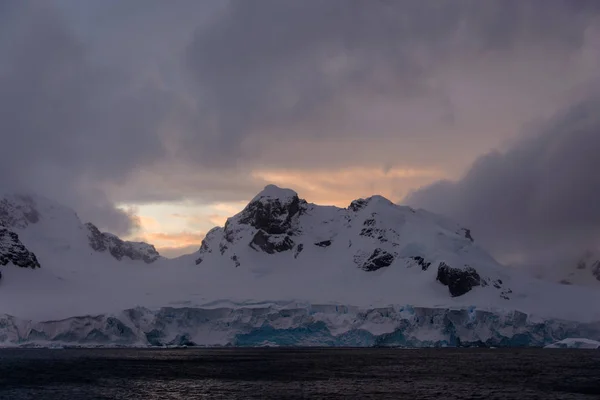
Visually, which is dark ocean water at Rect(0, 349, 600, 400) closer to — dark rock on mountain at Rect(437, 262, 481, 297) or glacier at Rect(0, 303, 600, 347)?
glacier at Rect(0, 303, 600, 347)

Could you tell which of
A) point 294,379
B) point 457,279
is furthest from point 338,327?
point 294,379

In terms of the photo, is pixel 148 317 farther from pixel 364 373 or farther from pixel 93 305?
pixel 364 373

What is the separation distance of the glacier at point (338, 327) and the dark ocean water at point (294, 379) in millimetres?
40197

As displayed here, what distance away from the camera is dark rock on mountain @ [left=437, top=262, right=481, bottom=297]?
185m

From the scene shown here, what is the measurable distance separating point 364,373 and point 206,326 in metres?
81.4

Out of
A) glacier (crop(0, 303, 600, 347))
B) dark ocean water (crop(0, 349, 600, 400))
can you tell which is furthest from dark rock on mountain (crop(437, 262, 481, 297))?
dark ocean water (crop(0, 349, 600, 400))

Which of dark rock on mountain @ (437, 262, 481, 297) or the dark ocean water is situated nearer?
the dark ocean water

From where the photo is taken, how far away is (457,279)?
18600 cm

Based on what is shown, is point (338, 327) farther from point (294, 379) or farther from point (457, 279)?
point (294, 379)

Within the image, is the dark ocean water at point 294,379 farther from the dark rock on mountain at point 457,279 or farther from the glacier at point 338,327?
the dark rock on mountain at point 457,279

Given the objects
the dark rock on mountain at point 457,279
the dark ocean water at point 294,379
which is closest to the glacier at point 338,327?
the dark rock on mountain at point 457,279

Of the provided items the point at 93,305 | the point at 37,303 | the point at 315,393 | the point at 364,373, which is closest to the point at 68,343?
the point at 93,305

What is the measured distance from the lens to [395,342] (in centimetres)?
15438

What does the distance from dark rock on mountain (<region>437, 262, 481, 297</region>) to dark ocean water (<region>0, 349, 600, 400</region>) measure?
69.9 meters
